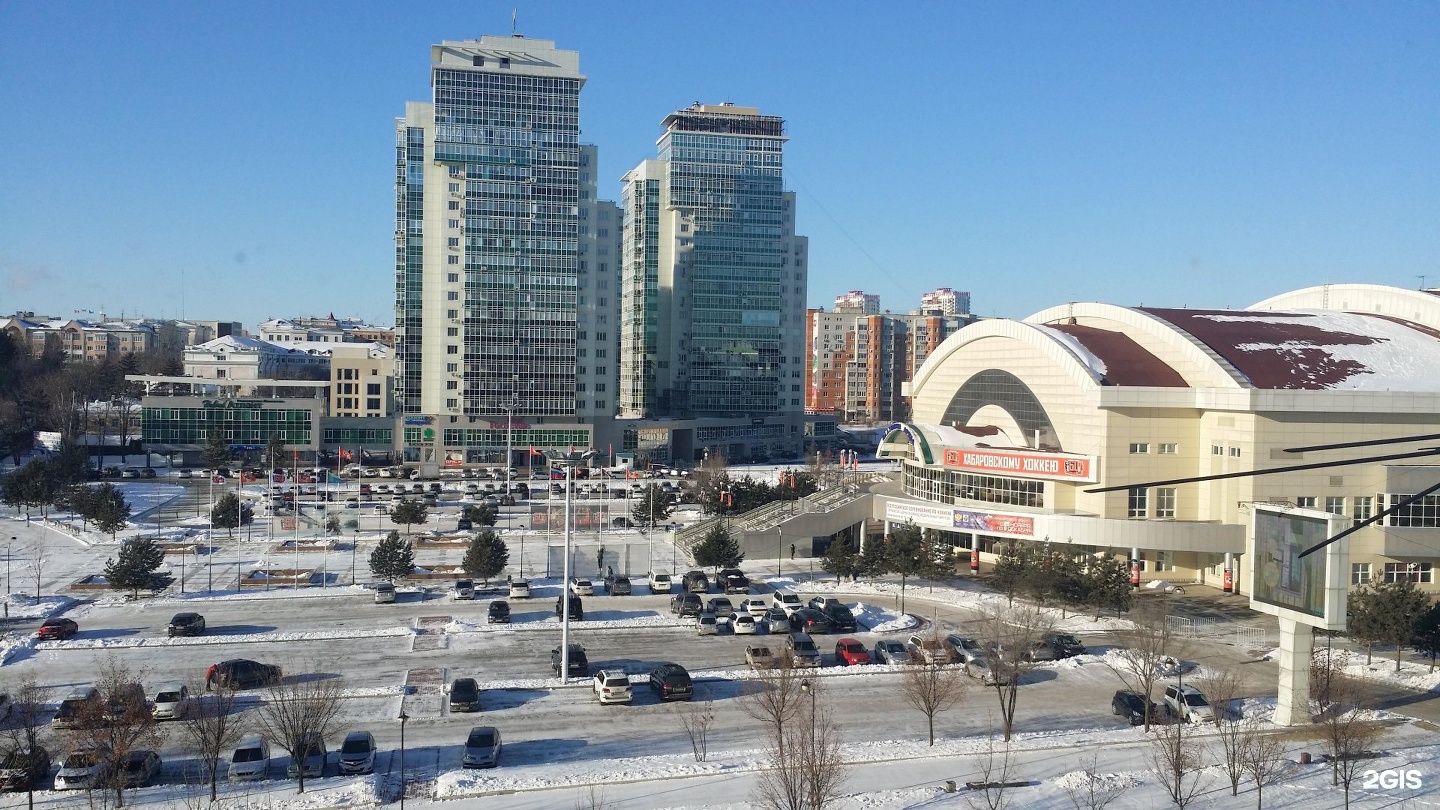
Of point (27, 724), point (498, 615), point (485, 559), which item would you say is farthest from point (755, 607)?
point (27, 724)

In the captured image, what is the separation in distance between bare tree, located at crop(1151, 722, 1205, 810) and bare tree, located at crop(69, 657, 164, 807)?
18.9m

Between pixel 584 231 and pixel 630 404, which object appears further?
pixel 630 404

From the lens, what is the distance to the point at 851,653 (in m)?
33.1

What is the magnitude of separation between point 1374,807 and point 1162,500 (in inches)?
1121

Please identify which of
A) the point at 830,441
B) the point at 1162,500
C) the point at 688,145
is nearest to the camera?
the point at 1162,500

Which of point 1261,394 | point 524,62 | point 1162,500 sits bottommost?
point 1162,500

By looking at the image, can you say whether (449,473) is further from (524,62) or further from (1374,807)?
(1374,807)

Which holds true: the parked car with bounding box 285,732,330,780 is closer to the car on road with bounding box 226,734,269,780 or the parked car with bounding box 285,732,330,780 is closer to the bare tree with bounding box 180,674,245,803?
the car on road with bounding box 226,734,269,780

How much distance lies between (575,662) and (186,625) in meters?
14.1

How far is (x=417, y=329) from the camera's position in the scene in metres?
94.5

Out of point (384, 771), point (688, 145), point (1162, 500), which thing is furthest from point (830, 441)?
point (384, 771)

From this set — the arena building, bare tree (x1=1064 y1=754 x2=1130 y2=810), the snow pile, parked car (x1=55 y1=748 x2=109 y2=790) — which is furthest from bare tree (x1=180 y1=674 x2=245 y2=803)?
the arena building

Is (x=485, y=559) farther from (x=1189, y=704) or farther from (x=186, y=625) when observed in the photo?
(x=1189, y=704)

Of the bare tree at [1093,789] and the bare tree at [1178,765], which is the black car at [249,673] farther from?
the bare tree at [1178,765]
